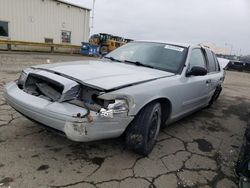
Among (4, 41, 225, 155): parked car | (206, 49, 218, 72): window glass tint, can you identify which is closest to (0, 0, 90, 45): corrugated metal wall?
(206, 49, 218, 72): window glass tint

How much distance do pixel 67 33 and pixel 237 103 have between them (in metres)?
17.5

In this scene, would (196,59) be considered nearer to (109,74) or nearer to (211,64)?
(211,64)

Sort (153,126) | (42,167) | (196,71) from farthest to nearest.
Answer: (196,71), (153,126), (42,167)

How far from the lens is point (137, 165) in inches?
115

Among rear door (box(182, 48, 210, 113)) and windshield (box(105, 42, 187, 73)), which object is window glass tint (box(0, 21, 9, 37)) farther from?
rear door (box(182, 48, 210, 113))

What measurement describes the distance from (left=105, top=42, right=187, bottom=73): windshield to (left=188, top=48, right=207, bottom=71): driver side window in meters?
0.20

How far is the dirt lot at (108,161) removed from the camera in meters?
2.54

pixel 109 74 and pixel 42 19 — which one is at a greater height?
pixel 42 19

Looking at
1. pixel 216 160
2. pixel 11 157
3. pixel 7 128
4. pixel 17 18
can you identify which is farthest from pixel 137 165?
pixel 17 18

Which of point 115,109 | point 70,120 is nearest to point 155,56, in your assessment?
point 115,109

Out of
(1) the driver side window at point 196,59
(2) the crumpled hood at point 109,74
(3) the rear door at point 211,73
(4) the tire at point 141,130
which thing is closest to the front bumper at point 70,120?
(4) the tire at point 141,130

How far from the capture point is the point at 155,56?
13.0 ft

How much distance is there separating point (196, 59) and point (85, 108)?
2.62 meters

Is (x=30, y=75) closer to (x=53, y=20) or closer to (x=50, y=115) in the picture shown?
(x=50, y=115)
